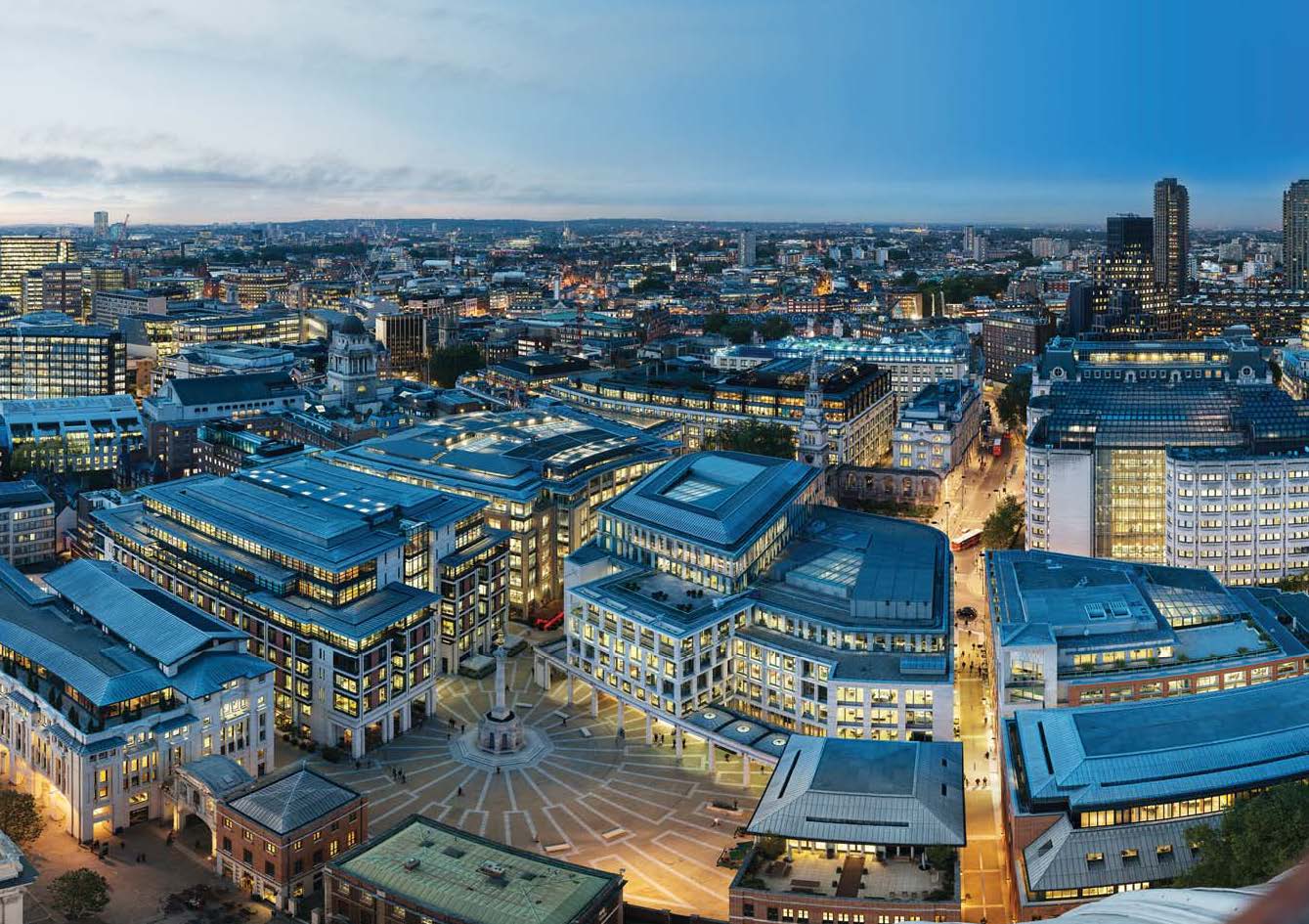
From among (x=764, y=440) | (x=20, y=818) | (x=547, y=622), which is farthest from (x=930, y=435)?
(x=20, y=818)

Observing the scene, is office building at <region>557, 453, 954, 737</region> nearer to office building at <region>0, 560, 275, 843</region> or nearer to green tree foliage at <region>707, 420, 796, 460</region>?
office building at <region>0, 560, 275, 843</region>

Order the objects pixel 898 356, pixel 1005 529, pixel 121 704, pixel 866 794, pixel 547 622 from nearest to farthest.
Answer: pixel 866 794 → pixel 121 704 → pixel 547 622 → pixel 1005 529 → pixel 898 356

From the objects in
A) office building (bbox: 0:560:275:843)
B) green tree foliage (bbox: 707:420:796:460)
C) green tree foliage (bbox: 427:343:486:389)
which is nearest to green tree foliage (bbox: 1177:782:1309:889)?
office building (bbox: 0:560:275:843)

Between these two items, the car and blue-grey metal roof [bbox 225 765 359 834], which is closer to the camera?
blue-grey metal roof [bbox 225 765 359 834]

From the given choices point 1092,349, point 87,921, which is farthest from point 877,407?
point 87,921

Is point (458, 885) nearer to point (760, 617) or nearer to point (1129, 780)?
point (1129, 780)

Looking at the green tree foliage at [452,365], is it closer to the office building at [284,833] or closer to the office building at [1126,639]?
the office building at [1126,639]
